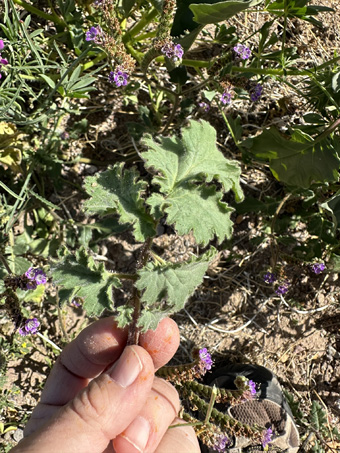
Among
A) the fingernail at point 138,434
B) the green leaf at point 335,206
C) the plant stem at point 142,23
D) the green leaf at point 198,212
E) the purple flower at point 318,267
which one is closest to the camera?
the green leaf at point 198,212

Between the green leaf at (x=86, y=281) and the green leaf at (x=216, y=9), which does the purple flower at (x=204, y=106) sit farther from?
the green leaf at (x=86, y=281)

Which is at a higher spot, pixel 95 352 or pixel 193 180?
pixel 193 180

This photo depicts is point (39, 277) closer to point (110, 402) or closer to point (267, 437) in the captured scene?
point (110, 402)

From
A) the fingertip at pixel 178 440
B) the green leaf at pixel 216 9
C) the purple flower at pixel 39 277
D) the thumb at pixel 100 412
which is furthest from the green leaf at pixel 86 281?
the green leaf at pixel 216 9

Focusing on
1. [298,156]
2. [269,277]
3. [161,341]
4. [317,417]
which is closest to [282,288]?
[269,277]

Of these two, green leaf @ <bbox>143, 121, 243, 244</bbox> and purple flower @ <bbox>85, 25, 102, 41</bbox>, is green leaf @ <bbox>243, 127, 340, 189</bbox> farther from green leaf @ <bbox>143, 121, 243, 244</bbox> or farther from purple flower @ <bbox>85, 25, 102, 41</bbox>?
purple flower @ <bbox>85, 25, 102, 41</bbox>

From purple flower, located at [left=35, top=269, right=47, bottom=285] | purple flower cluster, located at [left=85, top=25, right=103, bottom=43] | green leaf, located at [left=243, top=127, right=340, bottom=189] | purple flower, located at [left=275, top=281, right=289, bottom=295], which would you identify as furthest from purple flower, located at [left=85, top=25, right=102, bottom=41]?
purple flower, located at [left=275, top=281, right=289, bottom=295]
